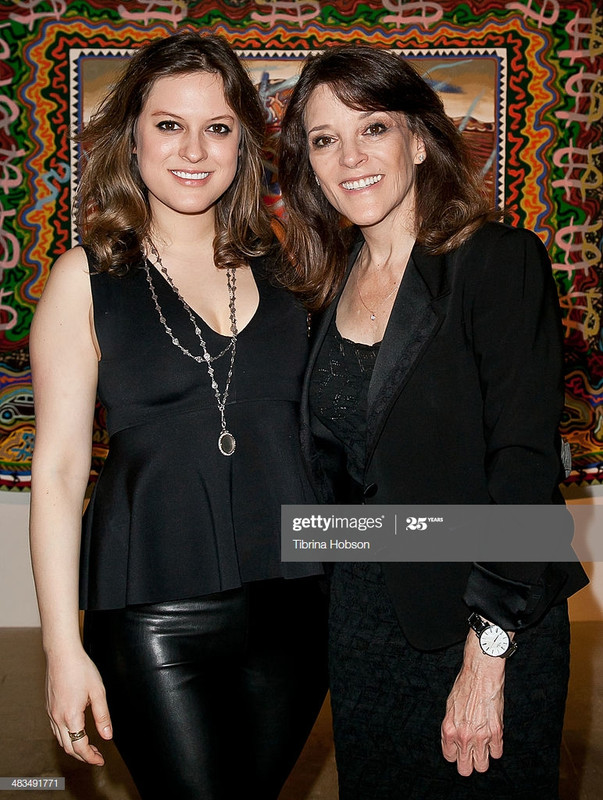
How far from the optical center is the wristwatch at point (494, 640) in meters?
1.50

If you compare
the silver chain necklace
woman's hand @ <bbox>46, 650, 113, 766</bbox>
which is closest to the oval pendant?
the silver chain necklace

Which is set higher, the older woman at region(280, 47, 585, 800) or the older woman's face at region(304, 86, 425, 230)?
the older woman's face at region(304, 86, 425, 230)

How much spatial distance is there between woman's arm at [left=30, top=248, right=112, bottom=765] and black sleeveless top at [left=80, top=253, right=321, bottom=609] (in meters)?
0.04

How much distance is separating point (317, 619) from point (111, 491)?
488mm

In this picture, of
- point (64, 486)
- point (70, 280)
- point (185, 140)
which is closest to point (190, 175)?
point (185, 140)

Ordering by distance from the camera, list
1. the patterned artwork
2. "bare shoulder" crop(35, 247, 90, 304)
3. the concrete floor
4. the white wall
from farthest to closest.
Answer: the white wall < the patterned artwork < the concrete floor < "bare shoulder" crop(35, 247, 90, 304)

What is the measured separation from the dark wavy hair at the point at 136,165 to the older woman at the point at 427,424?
10cm

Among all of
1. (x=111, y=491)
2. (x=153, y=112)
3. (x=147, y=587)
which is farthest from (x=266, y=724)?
(x=153, y=112)

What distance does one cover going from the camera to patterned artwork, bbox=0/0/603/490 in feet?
11.7

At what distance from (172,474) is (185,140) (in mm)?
644

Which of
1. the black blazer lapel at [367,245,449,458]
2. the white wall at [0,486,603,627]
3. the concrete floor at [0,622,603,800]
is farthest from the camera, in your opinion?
the white wall at [0,486,603,627]

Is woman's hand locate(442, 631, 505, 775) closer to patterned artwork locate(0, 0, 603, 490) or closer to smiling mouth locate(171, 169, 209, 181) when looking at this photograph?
smiling mouth locate(171, 169, 209, 181)

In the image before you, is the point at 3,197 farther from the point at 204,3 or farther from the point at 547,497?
the point at 547,497

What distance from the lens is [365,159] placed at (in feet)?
5.77
